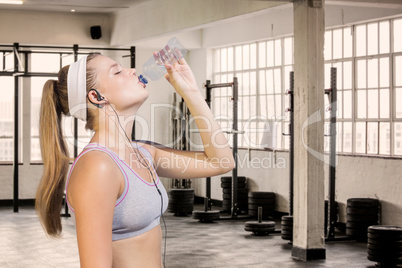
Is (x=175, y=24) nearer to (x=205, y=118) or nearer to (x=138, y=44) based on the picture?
(x=138, y=44)

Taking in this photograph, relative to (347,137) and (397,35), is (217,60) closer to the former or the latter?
(347,137)

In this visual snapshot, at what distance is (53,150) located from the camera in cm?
144

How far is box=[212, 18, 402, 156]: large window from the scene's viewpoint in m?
7.52

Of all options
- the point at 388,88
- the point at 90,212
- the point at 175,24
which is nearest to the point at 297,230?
the point at 388,88

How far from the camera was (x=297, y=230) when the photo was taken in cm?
618

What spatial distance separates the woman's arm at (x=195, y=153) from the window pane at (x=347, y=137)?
22.0ft

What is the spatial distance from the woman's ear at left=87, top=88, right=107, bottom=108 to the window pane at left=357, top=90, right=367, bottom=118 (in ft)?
22.6

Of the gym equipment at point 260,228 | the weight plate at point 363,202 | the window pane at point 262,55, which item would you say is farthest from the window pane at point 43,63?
the weight plate at point 363,202

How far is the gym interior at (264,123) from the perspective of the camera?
6.12 metres

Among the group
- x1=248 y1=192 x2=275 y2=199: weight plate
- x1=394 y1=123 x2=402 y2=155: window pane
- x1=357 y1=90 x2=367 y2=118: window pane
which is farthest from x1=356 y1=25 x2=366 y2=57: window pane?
x1=248 y1=192 x2=275 y2=199: weight plate

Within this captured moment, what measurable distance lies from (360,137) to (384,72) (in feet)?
3.05

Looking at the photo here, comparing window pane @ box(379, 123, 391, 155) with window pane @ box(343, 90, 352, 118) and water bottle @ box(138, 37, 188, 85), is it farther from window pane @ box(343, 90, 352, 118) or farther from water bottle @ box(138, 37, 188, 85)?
water bottle @ box(138, 37, 188, 85)

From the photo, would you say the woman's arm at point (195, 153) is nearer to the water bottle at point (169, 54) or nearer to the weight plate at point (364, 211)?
the water bottle at point (169, 54)

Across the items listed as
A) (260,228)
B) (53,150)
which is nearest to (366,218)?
(260,228)
